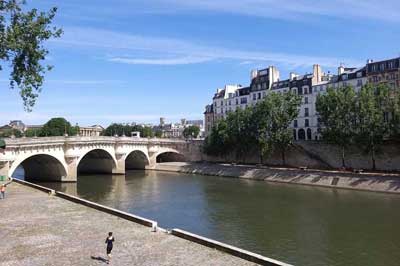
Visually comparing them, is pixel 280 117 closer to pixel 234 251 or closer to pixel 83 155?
pixel 83 155

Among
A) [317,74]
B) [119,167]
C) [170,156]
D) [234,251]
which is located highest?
[317,74]

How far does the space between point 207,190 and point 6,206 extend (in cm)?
2741

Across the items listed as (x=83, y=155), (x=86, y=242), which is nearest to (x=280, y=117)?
(x=83, y=155)

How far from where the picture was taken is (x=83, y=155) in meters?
71.2

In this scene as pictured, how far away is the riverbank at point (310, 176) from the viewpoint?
172ft

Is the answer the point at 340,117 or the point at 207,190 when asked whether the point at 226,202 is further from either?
the point at 340,117

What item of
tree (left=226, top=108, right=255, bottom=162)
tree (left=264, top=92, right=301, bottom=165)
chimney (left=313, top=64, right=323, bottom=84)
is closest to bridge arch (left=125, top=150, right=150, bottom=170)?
tree (left=226, top=108, right=255, bottom=162)

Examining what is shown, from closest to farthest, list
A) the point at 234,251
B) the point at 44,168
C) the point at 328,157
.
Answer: the point at 234,251 → the point at 44,168 → the point at 328,157

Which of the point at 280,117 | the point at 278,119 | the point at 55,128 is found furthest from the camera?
the point at 55,128

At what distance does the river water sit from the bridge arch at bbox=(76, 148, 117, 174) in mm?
16505

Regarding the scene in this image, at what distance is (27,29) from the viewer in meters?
22.6

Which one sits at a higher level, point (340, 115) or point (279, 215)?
point (340, 115)

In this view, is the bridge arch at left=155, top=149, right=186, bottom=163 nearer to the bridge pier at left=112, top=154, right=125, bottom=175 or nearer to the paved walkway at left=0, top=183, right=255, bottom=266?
the bridge pier at left=112, top=154, right=125, bottom=175

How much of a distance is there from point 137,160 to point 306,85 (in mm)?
39056
